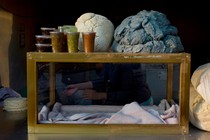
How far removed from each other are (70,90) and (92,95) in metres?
0.13

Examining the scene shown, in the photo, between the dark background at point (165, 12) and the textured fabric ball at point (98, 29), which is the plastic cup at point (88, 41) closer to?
the textured fabric ball at point (98, 29)

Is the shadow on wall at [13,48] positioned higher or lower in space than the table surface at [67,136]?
higher

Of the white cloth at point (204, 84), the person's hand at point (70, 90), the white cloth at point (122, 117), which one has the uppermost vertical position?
the white cloth at point (204, 84)

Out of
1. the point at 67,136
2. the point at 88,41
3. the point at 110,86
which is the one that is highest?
the point at 88,41

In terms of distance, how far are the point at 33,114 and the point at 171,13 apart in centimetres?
456

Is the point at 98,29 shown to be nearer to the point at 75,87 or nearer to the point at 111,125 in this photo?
the point at 111,125

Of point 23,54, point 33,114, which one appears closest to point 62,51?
point 33,114

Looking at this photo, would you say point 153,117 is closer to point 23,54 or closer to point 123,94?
point 123,94

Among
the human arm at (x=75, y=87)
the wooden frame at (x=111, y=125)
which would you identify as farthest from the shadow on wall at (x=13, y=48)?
the wooden frame at (x=111, y=125)

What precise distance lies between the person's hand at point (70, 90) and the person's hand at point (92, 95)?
0.19ft

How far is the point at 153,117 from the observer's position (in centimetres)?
122

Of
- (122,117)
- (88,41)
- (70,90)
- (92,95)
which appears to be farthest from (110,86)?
(88,41)

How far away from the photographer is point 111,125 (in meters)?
1.18

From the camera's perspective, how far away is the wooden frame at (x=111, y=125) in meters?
1.11
